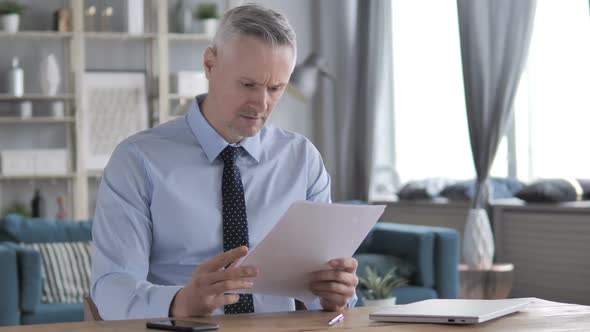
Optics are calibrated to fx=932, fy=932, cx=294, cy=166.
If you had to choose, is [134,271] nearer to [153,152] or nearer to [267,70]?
[153,152]

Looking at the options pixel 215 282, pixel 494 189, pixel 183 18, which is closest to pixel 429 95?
pixel 494 189

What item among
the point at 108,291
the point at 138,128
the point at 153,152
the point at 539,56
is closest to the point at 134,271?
the point at 108,291

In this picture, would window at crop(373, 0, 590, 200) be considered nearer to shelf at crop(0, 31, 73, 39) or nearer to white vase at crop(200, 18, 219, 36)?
white vase at crop(200, 18, 219, 36)

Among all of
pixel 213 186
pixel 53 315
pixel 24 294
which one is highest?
pixel 213 186

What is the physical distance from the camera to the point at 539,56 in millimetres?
6531

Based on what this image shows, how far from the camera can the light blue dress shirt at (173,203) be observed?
1904mm

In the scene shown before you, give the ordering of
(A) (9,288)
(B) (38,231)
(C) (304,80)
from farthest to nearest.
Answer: (C) (304,80) → (B) (38,231) → (A) (9,288)

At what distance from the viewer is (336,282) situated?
1819mm

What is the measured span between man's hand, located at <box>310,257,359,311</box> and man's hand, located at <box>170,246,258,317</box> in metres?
0.20

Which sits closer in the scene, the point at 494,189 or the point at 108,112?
the point at 494,189

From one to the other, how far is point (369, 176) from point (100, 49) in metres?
2.49

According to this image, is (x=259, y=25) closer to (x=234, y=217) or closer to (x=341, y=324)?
(x=234, y=217)

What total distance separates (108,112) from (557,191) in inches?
144

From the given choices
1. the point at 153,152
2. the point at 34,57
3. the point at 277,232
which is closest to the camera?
the point at 277,232
